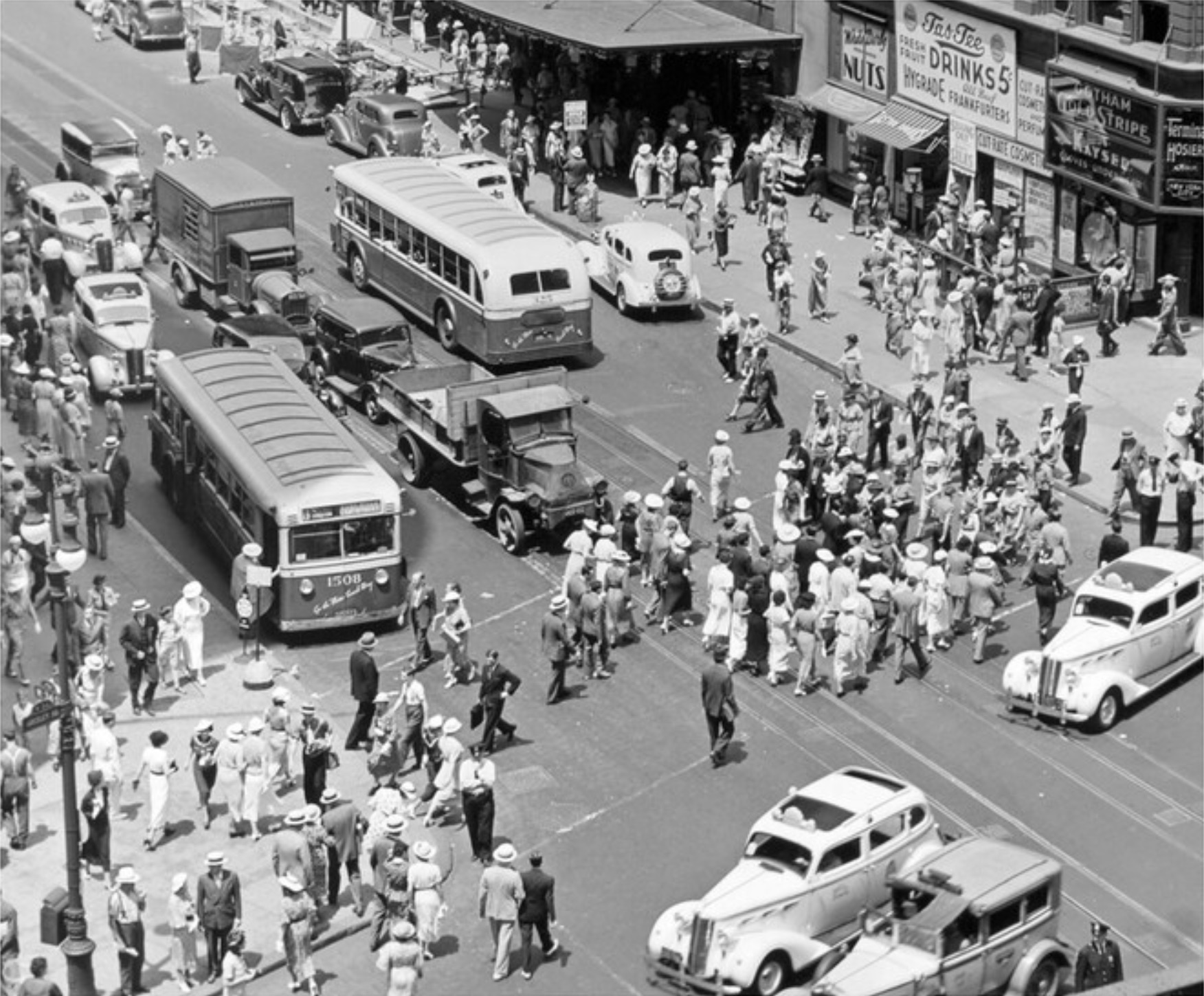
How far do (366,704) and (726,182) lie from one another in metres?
26.6

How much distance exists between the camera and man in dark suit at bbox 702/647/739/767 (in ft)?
121

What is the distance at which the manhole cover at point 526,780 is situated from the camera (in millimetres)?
37562

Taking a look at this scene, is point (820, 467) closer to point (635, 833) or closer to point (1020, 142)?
point (635, 833)

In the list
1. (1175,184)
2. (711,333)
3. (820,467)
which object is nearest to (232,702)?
(820,467)

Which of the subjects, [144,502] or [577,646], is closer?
[577,646]

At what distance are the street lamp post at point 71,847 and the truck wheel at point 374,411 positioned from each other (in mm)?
17127

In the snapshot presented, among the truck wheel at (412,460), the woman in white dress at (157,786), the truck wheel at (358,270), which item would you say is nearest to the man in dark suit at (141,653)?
A: the woman in white dress at (157,786)

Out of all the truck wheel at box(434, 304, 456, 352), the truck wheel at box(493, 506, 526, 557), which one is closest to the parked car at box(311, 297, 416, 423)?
the truck wheel at box(434, 304, 456, 352)

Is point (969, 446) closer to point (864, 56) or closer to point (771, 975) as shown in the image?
point (771, 975)

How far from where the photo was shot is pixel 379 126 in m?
65.9

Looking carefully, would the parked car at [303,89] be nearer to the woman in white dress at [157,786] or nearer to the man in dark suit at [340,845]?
the woman in white dress at [157,786]

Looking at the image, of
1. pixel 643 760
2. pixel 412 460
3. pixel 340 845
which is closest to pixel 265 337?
pixel 412 460

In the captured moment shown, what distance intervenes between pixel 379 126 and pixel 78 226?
32.6 ft

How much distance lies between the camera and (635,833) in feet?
119
